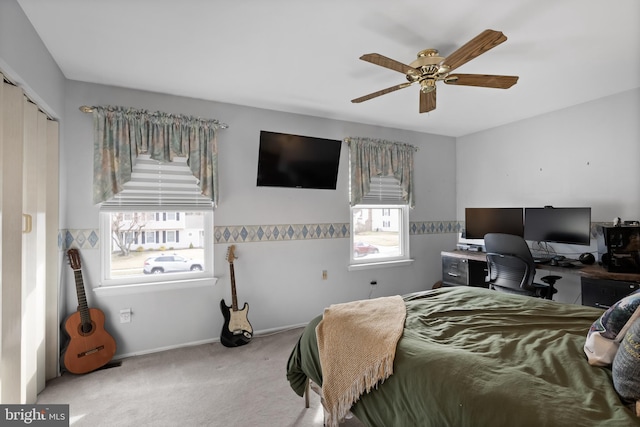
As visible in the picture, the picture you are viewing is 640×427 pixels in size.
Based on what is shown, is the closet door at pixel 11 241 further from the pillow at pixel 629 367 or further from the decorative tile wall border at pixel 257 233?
the pillow at pixel 629 367

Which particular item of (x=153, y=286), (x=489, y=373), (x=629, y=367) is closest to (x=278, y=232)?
(x=153, y=286)

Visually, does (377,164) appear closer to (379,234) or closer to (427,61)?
(379,234)

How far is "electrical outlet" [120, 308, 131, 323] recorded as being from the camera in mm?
2805

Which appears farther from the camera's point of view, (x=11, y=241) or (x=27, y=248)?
(x=27, y=248)

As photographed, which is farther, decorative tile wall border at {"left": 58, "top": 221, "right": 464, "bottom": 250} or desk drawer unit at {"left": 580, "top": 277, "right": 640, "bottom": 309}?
decorative tile wall border at {"left": 58, "top": 221, "right": 464, "bottom": 250}

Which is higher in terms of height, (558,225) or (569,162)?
(569,162)

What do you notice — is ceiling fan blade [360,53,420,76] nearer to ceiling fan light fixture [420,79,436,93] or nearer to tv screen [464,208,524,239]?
ceiling fan light fixture [420,79,436,93]

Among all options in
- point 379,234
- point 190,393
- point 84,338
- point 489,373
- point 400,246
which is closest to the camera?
point 489,373

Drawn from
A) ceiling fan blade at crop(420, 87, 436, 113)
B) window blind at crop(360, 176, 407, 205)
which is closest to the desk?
window blind at crop(360, 176, 407, 205)

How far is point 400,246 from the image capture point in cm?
440

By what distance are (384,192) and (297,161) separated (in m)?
1.34

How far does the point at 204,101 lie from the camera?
3.16m

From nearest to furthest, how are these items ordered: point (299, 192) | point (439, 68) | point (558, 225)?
point (439, 68)
point (558, 225)
point (299, 192)

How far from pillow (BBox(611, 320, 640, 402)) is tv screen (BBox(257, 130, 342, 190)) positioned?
2865 millimetres
